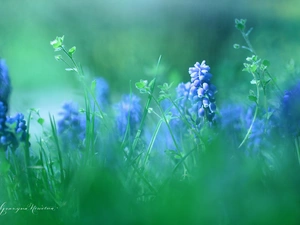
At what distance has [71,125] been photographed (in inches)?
49.6

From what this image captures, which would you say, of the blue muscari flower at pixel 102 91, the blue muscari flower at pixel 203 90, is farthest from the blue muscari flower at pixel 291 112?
the blue muscari flower at pixel 102 91

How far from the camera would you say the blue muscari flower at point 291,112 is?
41.7 inches

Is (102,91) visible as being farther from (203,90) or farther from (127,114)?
(203,90)

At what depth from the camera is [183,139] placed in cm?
126

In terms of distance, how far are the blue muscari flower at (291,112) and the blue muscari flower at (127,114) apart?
34 cm

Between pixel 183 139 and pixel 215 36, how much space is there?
278 mm

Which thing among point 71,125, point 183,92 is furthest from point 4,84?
point 183,92

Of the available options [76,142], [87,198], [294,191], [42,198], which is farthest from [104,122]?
[294,191]

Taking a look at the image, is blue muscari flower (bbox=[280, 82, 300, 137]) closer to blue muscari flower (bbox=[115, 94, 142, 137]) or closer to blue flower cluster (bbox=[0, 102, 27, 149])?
blue muscari flower (bbox=[115, 94, 142, 137])

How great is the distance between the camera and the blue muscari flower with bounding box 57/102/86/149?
1152 mm

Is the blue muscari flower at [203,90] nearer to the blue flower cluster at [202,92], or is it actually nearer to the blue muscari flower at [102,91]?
the blue flower cluster at [202,92]

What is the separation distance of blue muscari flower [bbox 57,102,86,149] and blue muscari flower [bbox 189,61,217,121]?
27cm

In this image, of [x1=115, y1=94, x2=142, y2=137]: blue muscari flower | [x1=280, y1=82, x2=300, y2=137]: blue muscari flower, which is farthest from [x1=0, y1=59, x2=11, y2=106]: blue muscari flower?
[x1=280, y1=82, x2=300, y2=137]: blue muscari flower

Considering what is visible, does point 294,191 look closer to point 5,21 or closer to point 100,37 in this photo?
point 100,37
